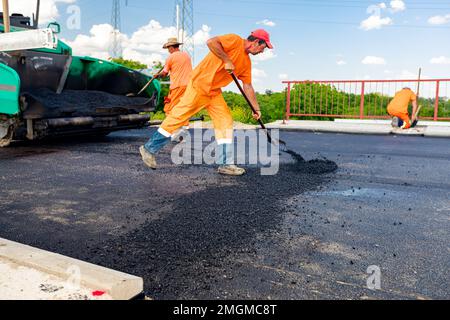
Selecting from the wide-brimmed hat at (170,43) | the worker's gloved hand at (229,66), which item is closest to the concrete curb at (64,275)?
the worker's gloved hand at (229,66)

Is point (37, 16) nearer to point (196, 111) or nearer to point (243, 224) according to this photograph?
point (196, 111)

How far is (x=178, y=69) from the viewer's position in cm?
773

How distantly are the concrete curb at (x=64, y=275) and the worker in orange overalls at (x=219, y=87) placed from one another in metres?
2.75

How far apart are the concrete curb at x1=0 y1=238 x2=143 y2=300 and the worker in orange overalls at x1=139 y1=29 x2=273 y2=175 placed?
2753 mm

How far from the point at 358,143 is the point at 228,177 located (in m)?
4.34

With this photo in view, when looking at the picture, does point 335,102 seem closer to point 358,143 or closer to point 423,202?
point 358,143

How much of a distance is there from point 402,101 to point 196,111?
7.54 meters

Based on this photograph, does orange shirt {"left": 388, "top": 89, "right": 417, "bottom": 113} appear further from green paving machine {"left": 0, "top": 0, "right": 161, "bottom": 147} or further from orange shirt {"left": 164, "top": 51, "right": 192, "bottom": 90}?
green paving machine {"left": 0, "top": 0, "right": 161, "bottom": 147}

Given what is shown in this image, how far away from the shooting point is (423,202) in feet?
12.6

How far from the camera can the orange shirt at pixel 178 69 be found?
773 centimetres

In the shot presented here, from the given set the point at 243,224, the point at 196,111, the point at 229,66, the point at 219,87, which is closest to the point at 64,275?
the point at 243,224

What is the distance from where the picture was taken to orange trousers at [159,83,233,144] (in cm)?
468

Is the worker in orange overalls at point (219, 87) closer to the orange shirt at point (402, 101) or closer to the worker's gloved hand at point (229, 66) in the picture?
the worker's gloved hand at point (229, 66)
